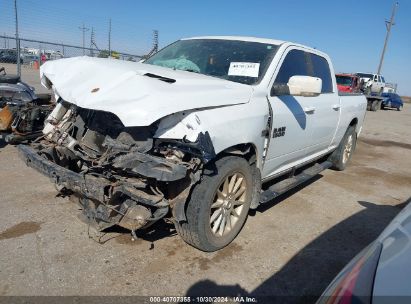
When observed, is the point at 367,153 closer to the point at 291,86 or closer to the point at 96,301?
the point at 291,86

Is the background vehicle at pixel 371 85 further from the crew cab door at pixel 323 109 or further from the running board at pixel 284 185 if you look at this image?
the running board at pixel 284 185

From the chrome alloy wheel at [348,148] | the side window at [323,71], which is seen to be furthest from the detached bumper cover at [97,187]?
the chrome alloy wheel at [348,148]

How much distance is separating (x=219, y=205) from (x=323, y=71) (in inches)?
126

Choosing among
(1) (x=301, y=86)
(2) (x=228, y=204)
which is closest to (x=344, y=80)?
(1) (x=301, y=86)

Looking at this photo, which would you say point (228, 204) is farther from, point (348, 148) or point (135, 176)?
point (348, 148)

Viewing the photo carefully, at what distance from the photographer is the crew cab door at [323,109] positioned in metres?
5.13

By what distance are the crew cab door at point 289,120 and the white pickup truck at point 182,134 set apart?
2 centimetres

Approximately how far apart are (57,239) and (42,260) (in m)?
0.37

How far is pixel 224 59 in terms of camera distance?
4.32 metres

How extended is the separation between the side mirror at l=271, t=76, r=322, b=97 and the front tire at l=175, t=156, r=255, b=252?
93 cm

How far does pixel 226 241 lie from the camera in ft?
12.1

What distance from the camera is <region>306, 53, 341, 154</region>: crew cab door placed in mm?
5133

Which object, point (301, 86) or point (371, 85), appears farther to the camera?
point (371, 85)

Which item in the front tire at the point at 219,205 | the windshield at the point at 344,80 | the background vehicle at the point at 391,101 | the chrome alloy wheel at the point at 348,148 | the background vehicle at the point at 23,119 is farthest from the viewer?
the background vehicle at the point at 391,101
